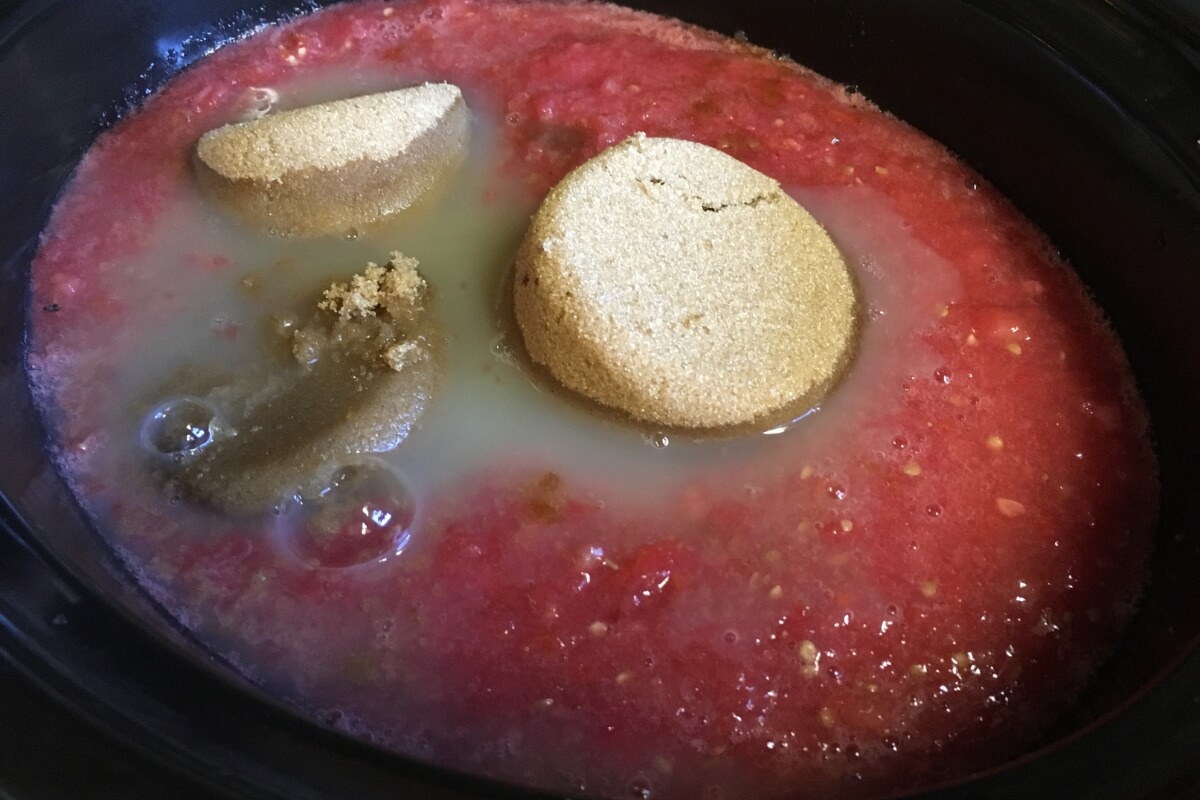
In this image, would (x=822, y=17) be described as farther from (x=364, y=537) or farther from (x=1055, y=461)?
(x=364, y=537)

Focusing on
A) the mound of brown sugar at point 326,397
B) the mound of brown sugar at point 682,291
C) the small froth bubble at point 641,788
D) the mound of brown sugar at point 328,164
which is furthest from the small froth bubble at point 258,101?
the small froth bubble at point 641,788

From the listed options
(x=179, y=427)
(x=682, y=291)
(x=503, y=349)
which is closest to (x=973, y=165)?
(x=682, y=291)

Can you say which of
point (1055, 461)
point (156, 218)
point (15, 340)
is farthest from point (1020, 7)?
point (15, 340)

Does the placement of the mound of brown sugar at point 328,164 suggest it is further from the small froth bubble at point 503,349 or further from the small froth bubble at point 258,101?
the small froth bubble at point 503,349

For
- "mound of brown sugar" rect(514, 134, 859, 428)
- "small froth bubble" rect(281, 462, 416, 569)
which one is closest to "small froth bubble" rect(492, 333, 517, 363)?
"mound of brown sugar" rect(514, 134, 859, 428)

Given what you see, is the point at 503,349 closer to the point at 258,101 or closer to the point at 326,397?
the point at 326,397
